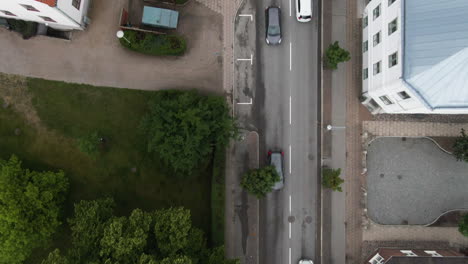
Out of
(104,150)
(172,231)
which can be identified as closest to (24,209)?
(104,150)

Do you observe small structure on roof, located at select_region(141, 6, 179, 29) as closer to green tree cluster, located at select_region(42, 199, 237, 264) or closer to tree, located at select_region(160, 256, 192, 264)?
green tree cluster, located at select_region(42, 199, 237, 264)

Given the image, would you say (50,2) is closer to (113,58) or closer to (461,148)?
(113,58)

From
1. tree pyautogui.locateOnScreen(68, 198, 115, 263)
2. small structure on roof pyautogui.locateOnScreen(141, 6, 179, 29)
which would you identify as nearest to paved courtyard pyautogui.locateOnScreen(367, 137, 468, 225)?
tree pyautogui.locateOnScreen(68, 198, 115, 263)

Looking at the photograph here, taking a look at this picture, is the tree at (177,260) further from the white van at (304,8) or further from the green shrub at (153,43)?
the white van at (304,8)

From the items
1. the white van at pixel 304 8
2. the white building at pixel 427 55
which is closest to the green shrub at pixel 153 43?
the white van at pixel 304 8

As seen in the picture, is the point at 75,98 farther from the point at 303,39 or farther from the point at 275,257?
the point at 275,257
